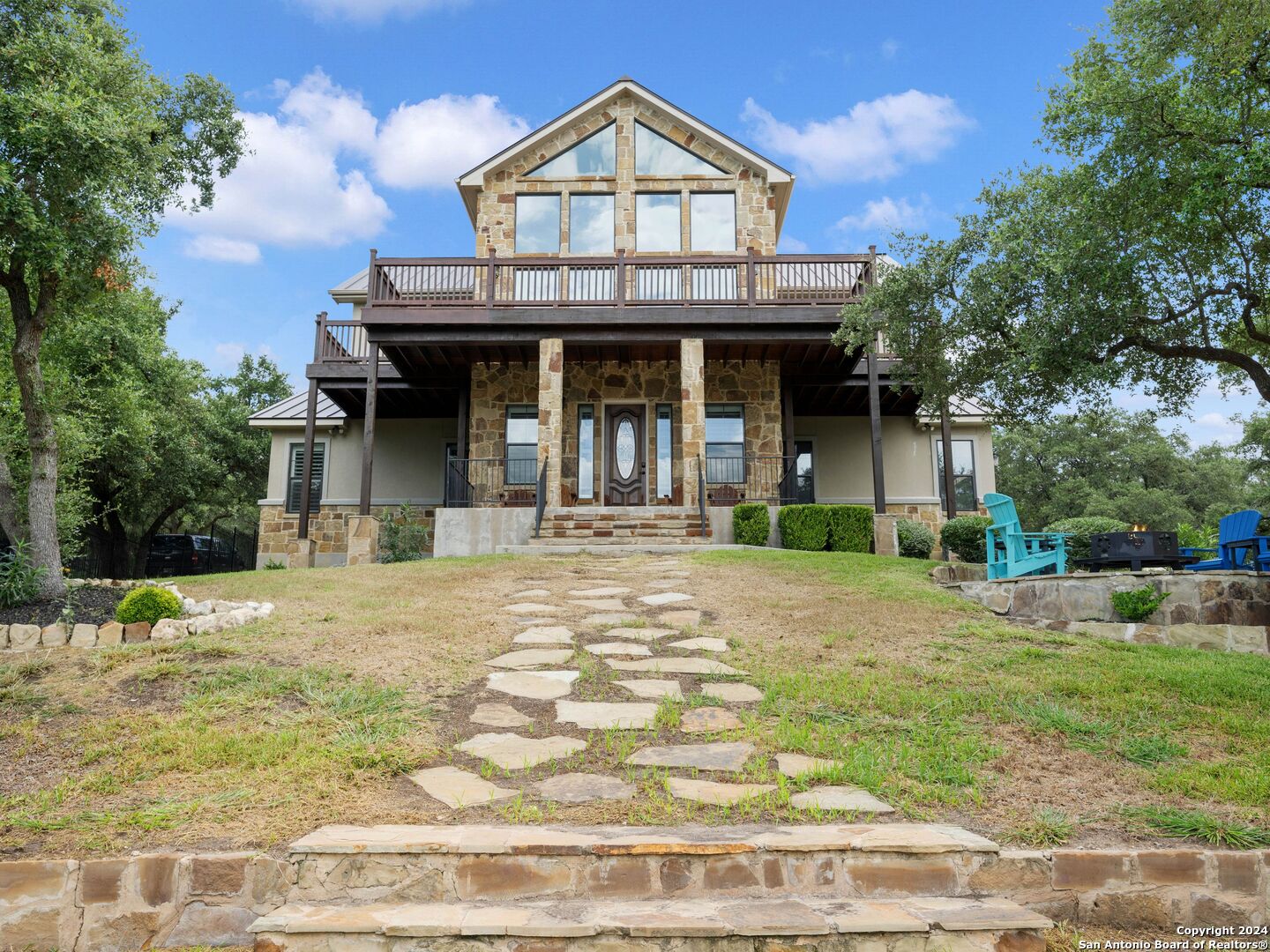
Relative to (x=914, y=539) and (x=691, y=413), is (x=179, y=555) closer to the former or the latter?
(x=691, y=413)

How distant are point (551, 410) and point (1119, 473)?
27.0 metres

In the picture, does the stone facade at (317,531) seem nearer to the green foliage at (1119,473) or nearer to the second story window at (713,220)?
the second story window at (713,220)

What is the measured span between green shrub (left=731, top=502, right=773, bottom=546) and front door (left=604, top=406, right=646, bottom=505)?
3558mm

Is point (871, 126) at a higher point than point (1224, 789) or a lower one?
higher

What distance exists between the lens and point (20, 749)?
4098mm

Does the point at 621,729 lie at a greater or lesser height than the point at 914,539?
lesser

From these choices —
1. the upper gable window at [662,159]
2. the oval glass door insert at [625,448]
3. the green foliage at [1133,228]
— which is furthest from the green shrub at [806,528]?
the upper gable window at [662,159]

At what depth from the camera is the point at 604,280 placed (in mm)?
14953

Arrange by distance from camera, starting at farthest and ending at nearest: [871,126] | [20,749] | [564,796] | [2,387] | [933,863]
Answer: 1. [871,126]
2. [2,387]
3. [20,749]
4. [564,796]
5. [933,863]

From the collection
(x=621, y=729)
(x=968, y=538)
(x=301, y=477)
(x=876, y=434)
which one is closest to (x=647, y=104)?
(x=876, y=434)

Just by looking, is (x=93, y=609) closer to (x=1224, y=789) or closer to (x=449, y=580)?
(x=449, y=580)

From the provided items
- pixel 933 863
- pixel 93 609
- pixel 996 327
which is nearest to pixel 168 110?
pixel 93 609

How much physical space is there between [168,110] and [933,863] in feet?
36.1

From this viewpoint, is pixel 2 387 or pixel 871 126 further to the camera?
pixel 871 126
